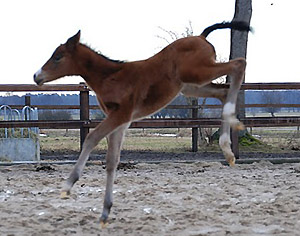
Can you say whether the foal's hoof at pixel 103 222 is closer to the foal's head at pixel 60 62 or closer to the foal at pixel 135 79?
the foal at pixel 135 79

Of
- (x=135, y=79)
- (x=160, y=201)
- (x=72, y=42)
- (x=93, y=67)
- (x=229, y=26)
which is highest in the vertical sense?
(x=229, y=26)

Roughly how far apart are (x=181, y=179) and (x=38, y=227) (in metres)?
3.02

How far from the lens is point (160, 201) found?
5.18 metres

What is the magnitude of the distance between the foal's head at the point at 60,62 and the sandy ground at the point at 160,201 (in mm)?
1339

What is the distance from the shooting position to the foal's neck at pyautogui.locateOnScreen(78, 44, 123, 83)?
161 inches

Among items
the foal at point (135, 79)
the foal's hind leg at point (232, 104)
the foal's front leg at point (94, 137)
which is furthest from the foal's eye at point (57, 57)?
the foal's hind leg at point (232, 104)

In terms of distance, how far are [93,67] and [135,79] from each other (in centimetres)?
42

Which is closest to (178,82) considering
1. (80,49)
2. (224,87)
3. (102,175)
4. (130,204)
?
(224,87)

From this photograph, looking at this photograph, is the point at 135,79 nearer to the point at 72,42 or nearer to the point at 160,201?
the point at 72,42

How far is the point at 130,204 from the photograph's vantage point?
504 cm

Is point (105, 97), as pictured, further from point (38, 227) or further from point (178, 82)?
point (38, 227)

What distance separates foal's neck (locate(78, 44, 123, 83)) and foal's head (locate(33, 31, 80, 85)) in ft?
0.25

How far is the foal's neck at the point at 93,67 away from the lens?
408cm

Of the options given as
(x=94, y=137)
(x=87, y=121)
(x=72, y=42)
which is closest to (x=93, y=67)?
(x=72, y=42)
